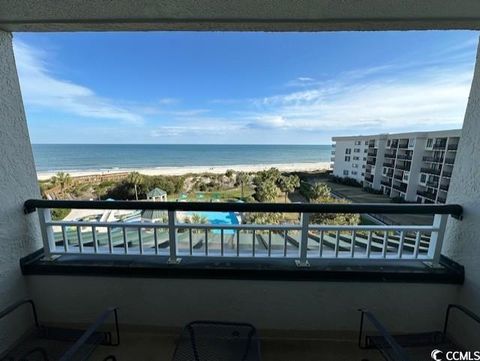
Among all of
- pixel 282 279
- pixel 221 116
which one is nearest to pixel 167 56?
pixel 221 116

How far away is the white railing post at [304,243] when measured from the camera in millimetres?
1374

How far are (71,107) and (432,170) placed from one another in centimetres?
3885

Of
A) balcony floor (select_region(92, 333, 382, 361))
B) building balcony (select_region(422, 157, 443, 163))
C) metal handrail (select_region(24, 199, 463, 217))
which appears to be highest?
metal handrail (select_region(24, 199, 463, 217))

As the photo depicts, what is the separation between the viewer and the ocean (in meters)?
25.3

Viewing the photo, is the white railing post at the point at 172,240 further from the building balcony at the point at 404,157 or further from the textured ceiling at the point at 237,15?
the building balcony at the point at 404,157

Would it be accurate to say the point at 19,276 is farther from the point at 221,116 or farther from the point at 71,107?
the point at 71,107

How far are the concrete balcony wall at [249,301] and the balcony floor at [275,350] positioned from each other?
0.25 feet

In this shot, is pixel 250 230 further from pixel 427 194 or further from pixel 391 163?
pixel 391 163

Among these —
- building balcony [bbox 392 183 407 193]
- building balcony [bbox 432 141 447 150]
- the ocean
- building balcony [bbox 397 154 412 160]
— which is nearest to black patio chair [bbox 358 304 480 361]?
building balcony [bbox 432 141 447 150]

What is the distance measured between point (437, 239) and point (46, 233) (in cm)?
289

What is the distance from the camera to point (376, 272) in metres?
1.40

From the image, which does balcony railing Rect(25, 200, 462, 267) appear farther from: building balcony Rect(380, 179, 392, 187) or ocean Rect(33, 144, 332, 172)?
ocean Rect(33, 144, 332, 172)

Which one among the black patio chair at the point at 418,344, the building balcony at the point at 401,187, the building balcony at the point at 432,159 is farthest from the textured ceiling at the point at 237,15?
the building balcony at the point at 401,187

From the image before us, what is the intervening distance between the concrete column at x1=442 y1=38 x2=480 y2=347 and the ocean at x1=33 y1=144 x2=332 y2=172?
26.6m
